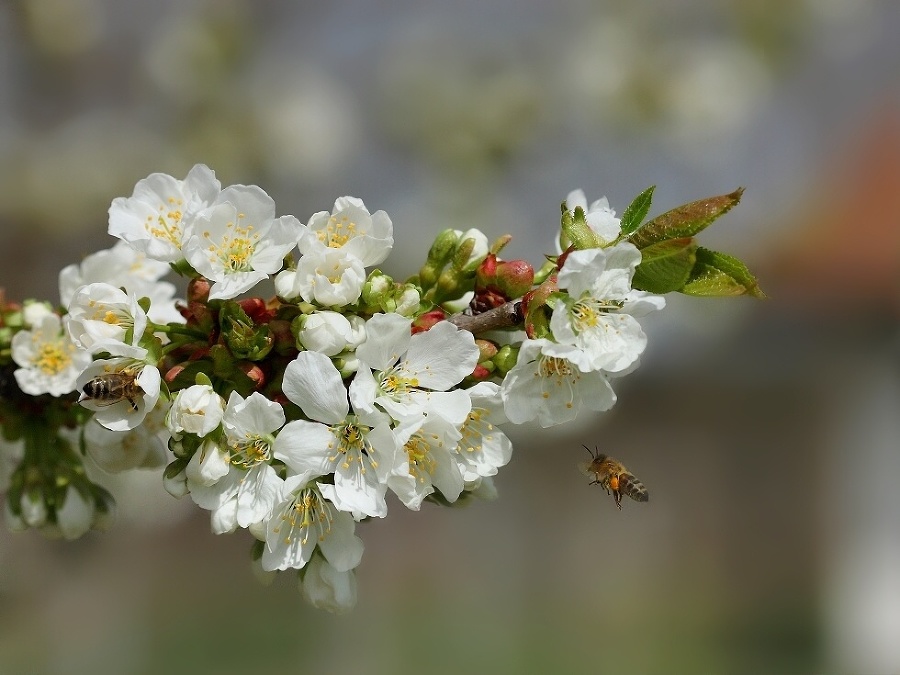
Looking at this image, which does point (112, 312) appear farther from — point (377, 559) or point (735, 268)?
point (377, 559)

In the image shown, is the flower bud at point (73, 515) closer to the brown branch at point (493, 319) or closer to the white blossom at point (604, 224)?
the brown branch at point (493, 319)

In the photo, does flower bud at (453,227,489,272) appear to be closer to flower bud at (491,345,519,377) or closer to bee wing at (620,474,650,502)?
flower bud at (491,345,519,377)

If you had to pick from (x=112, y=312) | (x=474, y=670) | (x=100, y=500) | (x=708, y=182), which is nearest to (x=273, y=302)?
(x=112, y=312)

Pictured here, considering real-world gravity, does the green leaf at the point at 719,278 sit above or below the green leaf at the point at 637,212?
below

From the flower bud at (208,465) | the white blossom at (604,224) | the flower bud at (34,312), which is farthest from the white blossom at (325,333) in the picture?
the flower bud at (34,312)

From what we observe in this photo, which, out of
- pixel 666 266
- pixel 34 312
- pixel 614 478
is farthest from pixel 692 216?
pixel 34 312

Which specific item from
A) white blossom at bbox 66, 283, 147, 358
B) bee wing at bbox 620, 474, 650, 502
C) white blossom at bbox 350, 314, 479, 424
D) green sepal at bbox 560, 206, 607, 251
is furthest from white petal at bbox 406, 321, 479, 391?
bee wing at bbox 620, 474, 650, 502

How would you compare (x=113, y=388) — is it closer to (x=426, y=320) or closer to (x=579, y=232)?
(x=426, y=320)
